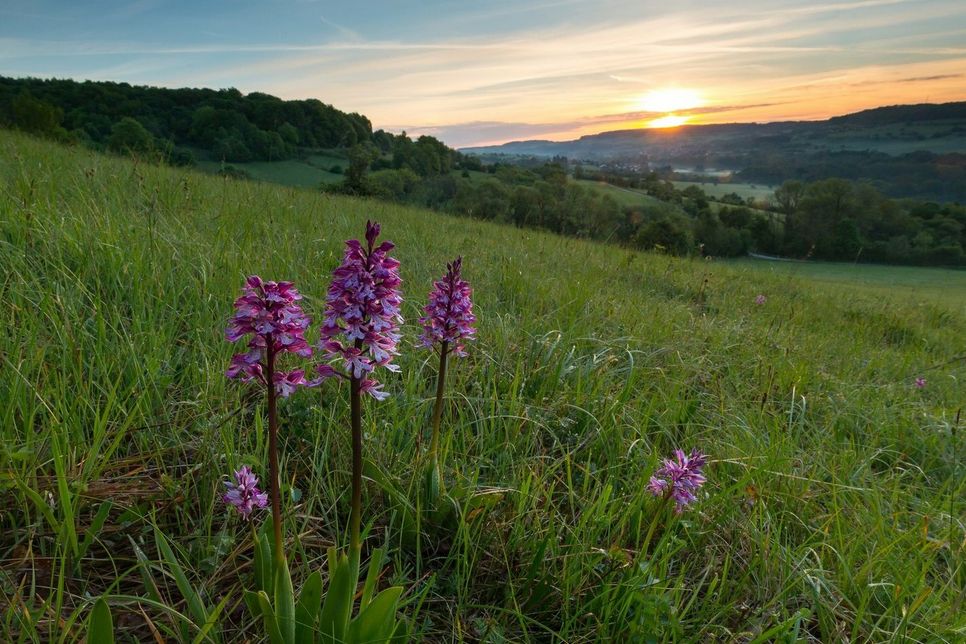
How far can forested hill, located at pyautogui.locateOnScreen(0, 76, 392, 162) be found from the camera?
2556cm

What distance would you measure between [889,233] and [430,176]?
49100 millimetres

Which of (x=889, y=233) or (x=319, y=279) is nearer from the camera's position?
(x=319, y=279)

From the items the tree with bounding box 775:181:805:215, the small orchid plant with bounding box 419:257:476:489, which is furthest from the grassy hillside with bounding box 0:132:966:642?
the tree with bounding box 775:181:805:215

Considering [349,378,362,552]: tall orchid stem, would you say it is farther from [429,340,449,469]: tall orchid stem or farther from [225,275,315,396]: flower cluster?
[429,340,449,469]: tall orchid stem

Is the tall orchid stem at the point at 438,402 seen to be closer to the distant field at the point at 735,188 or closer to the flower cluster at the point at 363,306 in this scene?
the flower cluster at the point at 363,306

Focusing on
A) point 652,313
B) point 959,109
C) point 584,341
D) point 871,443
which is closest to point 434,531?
point 584,341

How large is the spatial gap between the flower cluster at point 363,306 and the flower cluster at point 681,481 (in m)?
1.40

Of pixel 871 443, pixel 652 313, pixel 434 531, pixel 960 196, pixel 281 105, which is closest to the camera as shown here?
pixel 434 531

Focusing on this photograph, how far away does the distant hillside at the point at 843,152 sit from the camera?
10381 cm

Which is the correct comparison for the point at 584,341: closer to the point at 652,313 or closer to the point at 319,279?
the point at 652,313

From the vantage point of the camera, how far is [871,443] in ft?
13.0

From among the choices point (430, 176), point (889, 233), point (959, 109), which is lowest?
point (889, 233)

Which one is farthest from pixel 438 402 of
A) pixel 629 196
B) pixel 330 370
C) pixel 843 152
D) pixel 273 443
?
pixel 843 152

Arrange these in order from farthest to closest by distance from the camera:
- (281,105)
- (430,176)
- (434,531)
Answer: (430,176) → (281,105) → (434,531)
